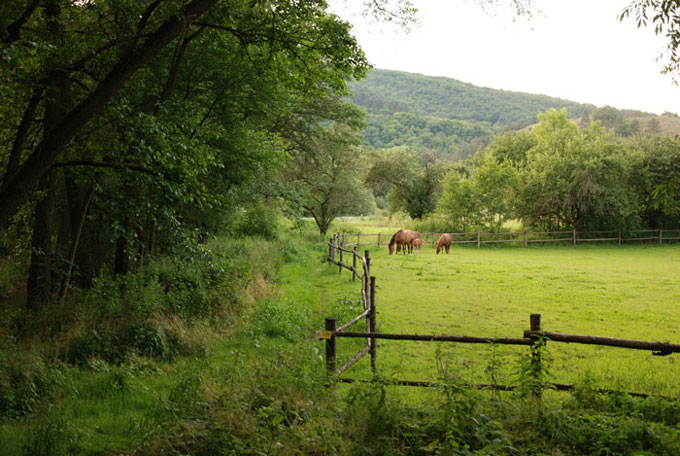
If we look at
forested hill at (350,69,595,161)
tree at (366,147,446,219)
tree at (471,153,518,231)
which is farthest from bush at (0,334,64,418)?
forested hill at (350,69,595,161)

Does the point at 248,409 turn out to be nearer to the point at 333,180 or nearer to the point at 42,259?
the point at 42,259

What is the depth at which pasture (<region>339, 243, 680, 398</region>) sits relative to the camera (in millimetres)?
7250

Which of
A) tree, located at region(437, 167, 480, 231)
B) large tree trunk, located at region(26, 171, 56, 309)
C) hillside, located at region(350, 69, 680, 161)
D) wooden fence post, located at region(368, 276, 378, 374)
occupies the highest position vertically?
hillside, located at region(350, 69, 680, 161)

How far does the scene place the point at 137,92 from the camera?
28.6ft

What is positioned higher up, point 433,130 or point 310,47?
point 433,130

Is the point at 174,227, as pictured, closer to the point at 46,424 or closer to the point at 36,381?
the point at 36,381

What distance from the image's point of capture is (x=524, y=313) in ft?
39.6

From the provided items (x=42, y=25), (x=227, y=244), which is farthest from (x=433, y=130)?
(x=42, y=25)

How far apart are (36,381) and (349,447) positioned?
3.99 meters

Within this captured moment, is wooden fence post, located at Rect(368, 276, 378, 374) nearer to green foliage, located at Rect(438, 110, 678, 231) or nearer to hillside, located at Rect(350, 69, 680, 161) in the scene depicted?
green foliage, located at Rect(438, 110, 678, 231)

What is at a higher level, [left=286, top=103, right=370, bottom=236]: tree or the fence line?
[left=286, top=103, right=370, bottom=236]: tree

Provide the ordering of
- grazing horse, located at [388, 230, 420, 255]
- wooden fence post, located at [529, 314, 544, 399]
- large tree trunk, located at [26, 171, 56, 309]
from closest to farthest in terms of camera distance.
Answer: wooden fence post, located at [529, 314, 544, 399], large tree trunk, located at [26, 171, 56, 309], grazing horse, located at [388, 230, 420, 255]

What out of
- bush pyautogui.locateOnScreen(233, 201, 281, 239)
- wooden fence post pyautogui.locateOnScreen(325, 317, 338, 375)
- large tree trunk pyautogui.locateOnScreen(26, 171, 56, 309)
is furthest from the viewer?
bush pyautogui.locateOnScreen(233, 201, 281, 239)

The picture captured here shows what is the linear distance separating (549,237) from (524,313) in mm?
26217
